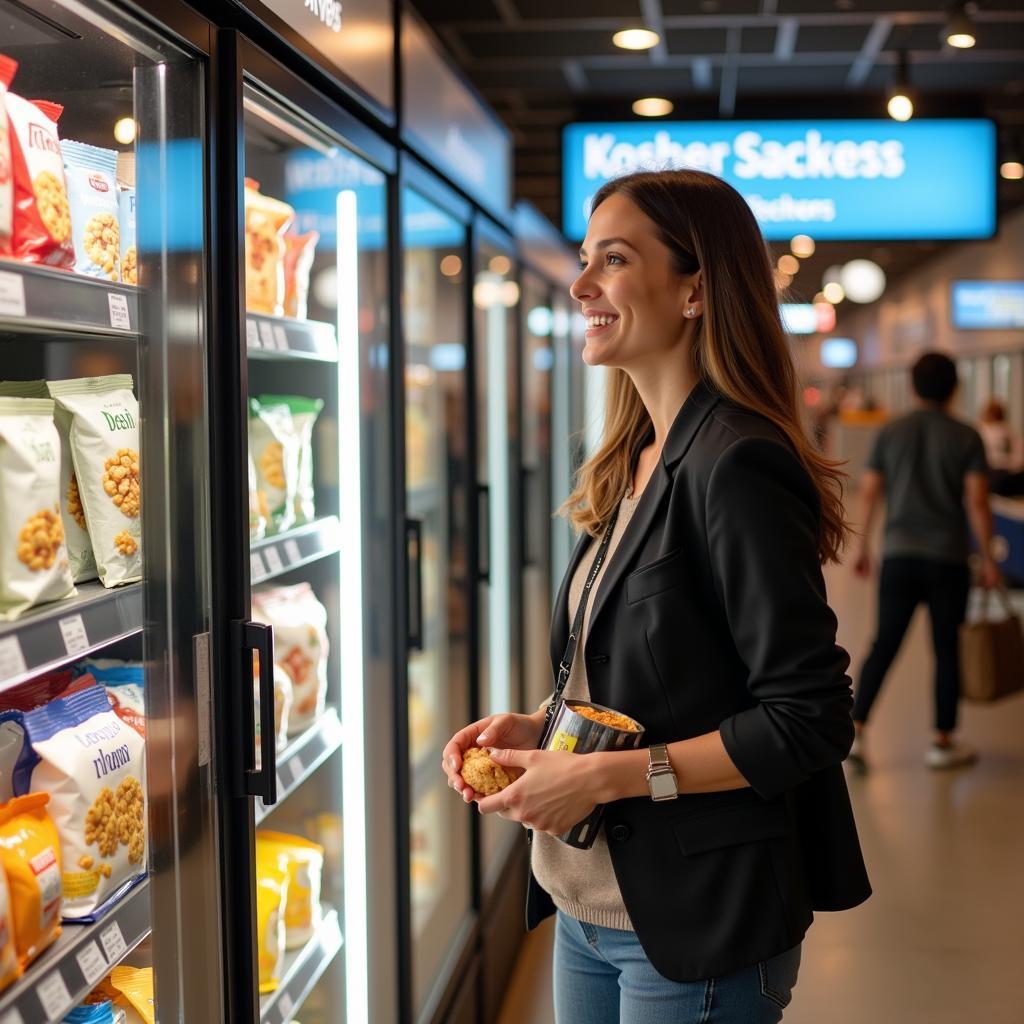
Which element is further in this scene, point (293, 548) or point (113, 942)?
point (293, 548)

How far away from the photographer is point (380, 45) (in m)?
2.30

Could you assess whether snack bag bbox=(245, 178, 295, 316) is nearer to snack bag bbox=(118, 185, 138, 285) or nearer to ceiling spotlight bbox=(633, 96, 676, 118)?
snack bag bbox=(118, 185, 138, 285)

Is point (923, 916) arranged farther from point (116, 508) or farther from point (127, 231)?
point (127, 231)

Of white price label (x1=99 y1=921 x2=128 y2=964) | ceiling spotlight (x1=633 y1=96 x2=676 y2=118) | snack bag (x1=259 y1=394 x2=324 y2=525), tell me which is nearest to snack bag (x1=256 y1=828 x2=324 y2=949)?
snack bag (x1=259 y1=394 x2=324 y2=525)

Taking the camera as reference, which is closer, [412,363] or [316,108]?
[316,108]

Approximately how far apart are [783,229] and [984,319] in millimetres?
10636

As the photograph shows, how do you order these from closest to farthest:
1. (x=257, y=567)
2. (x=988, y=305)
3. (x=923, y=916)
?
(x=257, y=567) → (x=923, y=916) → (x=988, y=305)

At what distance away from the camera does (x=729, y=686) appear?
60.4 inches

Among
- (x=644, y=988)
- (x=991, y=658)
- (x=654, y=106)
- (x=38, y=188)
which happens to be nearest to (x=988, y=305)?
(x=654, y=106)

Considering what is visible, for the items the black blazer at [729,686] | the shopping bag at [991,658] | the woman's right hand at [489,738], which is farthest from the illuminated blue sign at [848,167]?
the black blazer at [729,686]

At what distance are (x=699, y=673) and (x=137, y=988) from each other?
35.8 inches

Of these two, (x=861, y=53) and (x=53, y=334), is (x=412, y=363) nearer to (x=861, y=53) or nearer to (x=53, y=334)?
(x=53, y=334)

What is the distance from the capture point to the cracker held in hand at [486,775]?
1.58 metres

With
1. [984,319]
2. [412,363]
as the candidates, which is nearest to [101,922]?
[412,363]
